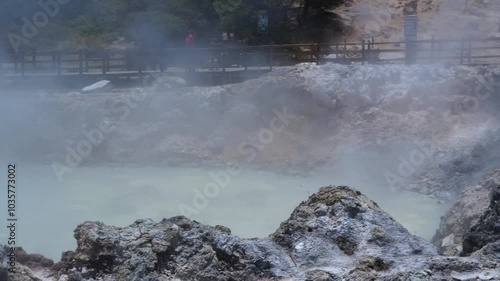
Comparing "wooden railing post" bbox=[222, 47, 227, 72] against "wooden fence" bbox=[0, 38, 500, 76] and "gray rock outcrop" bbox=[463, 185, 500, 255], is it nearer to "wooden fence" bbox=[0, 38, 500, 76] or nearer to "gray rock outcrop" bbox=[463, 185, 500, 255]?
"wooden fence" bbox=[0, 38, 500, 76]

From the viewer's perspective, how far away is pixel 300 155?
A: 1897 centimetres

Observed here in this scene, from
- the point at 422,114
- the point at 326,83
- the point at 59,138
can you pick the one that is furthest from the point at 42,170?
the point at 422,114

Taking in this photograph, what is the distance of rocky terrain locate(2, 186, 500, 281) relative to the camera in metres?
5.73

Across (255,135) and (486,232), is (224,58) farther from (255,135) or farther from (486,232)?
(486,232)

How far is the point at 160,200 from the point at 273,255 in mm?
9829

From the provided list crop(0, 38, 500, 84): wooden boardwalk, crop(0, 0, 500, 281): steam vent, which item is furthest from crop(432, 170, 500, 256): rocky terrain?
crop(0, 38, 500, 84): wooden boardwalk

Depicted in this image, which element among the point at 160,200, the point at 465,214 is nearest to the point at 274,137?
the point at 160,200

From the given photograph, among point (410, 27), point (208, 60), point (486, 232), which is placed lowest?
point (486, 232)

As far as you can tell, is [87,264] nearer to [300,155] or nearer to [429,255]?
[429,255]

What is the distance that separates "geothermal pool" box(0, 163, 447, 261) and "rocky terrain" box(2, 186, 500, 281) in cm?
656

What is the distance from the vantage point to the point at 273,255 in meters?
6.11

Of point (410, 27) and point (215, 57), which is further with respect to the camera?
point (215, 57)

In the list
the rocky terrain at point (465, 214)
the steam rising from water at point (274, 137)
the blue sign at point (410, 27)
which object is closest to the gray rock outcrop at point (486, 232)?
the rocky terrain at point (465, 214)

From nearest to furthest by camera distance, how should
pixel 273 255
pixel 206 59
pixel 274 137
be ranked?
pixel 273 255
pixel 274 137
pixel 206 59
